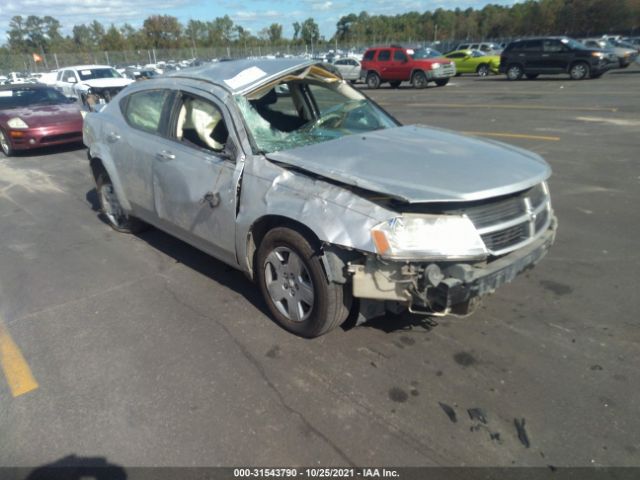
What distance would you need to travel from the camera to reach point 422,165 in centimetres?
299

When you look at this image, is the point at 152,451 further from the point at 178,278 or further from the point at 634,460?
the point at 634,460

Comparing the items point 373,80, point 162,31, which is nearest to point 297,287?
point 373,80

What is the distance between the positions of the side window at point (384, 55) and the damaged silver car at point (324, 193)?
21.5 metres

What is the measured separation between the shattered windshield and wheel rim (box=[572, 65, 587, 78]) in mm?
21458

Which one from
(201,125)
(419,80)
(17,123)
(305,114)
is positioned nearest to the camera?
(201,125)

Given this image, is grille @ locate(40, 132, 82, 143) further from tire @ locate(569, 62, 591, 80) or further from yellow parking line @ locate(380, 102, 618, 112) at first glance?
tire @ locate(569, 62, 591, 80)

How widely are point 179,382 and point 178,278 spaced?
1556 millimetres

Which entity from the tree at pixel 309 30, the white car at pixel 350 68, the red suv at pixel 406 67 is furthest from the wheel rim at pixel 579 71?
the tree at pixel 309 30

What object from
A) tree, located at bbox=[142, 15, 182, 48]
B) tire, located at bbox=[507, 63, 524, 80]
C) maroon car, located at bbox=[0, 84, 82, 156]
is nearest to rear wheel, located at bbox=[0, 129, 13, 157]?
maroon car, located at bbox=[0, 84, 82, 156]

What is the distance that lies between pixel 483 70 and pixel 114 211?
2847 cm

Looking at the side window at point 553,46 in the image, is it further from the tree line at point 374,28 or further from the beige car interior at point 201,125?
the tree line at point 374,28

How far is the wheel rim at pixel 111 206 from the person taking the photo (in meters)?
5.31

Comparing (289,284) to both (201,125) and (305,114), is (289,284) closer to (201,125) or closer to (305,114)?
(201,125)

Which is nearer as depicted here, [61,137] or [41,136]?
[41,136]
